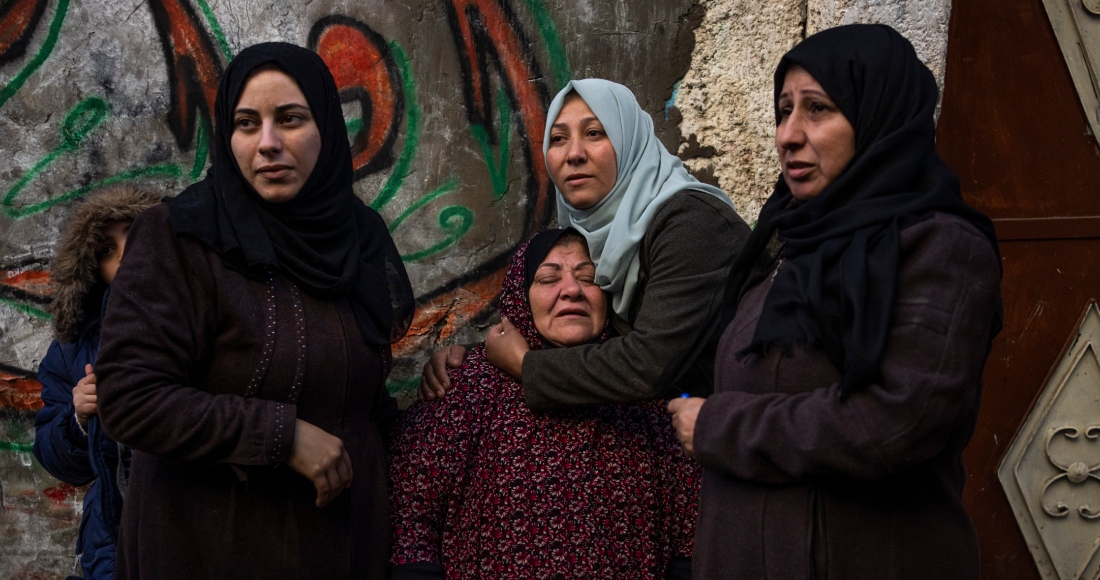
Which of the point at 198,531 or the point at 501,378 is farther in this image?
the point at 501,378

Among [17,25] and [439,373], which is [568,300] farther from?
[17,25]

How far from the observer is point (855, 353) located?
1645mm

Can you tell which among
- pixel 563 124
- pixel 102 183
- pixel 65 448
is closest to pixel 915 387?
pixel 563 124

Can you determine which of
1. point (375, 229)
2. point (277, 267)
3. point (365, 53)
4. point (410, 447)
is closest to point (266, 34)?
point (365, 53)

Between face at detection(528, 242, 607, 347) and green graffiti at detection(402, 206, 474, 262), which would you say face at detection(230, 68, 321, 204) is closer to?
face at detection(528, 242, 607, 347)

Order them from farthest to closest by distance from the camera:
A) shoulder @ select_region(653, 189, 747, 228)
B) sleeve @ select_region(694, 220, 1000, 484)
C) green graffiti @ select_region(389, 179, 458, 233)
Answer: green graffiti @ select_region(389, 179, 458, 233) → shoulder @ select_region(653, 189, 747, 228) → sleeve @ select_region(694, 220, 1000, 484)

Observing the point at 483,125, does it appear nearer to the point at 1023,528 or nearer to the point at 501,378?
the point at 501,378

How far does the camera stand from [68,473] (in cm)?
261

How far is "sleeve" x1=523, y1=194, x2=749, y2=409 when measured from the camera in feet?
7.39

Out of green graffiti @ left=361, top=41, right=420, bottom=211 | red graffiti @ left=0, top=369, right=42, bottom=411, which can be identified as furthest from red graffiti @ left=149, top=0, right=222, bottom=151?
red graffiti @ left=0, top=369, right=42, bottom=411

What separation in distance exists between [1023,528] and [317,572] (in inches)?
94.8

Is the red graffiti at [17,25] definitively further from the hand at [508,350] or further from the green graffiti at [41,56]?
the hand at [508,350]

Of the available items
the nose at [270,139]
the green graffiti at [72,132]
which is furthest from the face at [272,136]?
the green graffiti at [72,132]

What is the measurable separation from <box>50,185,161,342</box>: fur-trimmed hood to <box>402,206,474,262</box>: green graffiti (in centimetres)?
106
